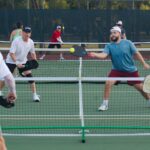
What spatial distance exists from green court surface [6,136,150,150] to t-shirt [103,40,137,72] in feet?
7.49

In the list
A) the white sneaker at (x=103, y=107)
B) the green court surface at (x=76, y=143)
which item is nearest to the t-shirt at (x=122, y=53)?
the white sneaker at (x=103, y=107)

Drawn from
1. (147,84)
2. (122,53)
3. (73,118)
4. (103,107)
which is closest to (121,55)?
(122,53)

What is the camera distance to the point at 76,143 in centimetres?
732

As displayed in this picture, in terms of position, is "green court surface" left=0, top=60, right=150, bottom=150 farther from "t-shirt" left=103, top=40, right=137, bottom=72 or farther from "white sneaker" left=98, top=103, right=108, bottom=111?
"t-shirt" left=103, top=40, right=137, bottom=72

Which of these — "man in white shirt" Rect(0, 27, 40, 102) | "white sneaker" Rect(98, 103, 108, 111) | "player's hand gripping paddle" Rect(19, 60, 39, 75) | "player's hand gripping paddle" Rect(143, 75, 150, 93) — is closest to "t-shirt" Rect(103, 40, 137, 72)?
"white sneaker" Rect(98, 103, 108, 111)

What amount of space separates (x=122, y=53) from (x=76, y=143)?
267cm

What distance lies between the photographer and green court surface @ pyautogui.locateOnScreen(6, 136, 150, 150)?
23.2 feet

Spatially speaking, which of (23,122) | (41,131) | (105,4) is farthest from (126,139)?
(105,4)

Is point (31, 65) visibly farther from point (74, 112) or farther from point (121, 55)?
point (121, 55)

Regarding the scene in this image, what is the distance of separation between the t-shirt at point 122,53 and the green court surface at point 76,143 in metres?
2.28

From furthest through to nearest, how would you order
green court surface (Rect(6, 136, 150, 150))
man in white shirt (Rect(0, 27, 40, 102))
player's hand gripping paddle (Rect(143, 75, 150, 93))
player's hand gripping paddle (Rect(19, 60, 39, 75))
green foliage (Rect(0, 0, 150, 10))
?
green foliage (Rect(0, 0, 150, 10)) < player's hand gripping paddle (Rect(19, 60, 39, 75)) < man in white shirt (Rect(0, 27, 40, 102)) < green court surface (Rect(6, 136, 150, 150)) < player's hand gripping paddle (Rect(143, 75, 150, 93))

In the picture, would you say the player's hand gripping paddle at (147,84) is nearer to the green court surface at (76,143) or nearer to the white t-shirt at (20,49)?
the green court surface at (76,143)

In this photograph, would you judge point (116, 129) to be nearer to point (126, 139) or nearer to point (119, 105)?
point (126, 139)

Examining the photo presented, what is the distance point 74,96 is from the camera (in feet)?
37.3
